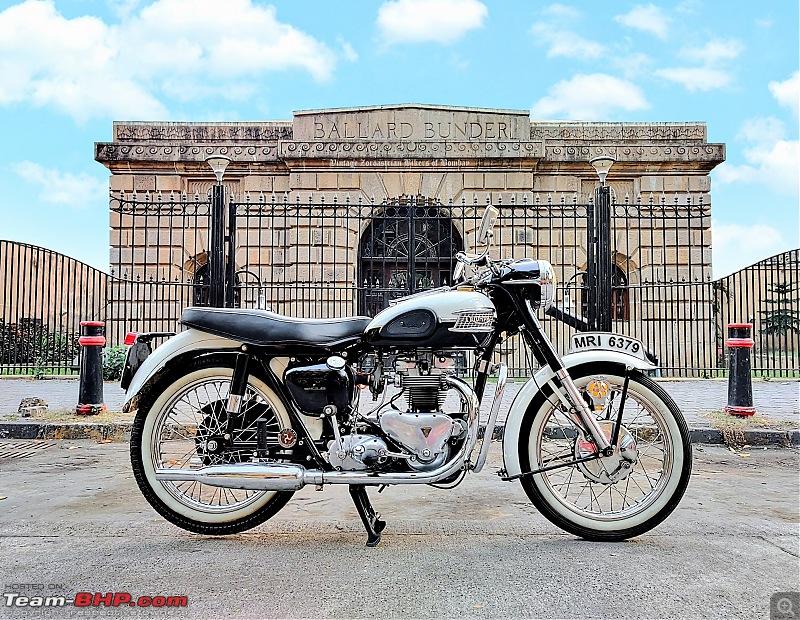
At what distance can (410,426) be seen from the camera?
10.8ft

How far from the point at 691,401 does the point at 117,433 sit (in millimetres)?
7412

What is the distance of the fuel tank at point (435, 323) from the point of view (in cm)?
328

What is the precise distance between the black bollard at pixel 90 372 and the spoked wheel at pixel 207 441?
486cm

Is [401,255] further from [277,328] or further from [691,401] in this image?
[277,328]

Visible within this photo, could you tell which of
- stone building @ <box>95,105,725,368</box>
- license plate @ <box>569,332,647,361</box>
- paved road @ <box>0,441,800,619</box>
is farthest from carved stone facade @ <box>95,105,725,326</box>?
→ license plate @ <box>569,332,647,361</box>

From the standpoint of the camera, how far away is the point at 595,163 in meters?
10.9

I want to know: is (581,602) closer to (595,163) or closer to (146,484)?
(146,484)

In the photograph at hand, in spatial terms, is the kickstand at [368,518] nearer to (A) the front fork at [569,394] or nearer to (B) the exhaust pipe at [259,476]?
(B) the exhaust pipe at [259,476]

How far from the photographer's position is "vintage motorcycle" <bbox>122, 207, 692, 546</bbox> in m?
3.30

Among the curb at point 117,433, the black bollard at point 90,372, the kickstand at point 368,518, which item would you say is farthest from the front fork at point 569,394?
the black bollard at point 90,372

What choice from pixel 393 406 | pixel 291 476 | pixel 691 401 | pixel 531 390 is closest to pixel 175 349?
pixel 291 476

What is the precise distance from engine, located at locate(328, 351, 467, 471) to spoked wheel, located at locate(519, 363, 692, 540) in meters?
0.44

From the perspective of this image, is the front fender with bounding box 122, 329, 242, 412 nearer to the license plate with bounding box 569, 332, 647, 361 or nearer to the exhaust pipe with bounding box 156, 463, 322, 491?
the exhaust pipe with bounding box 156, 463, 322, 491

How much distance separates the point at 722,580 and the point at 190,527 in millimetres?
2474
